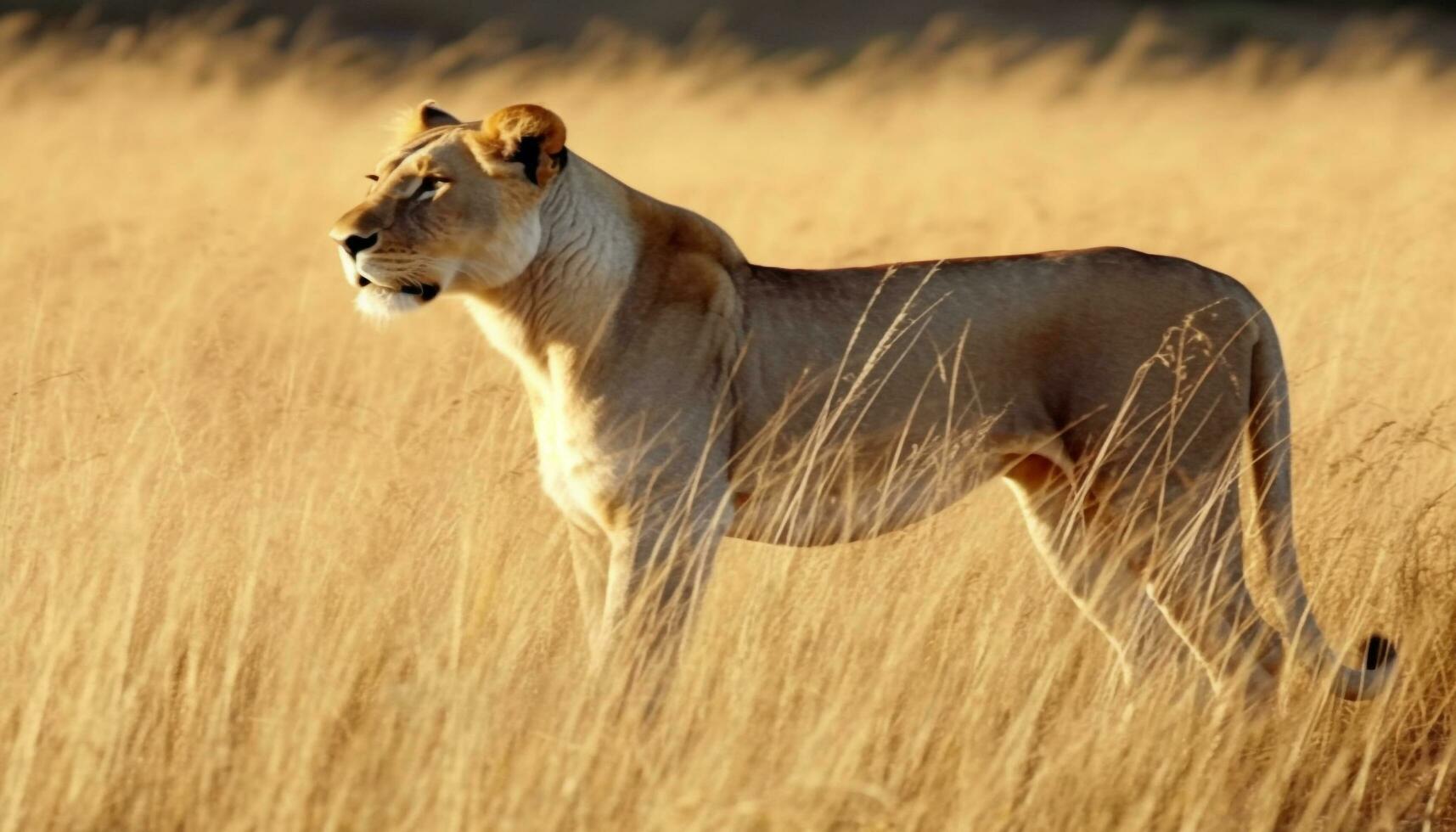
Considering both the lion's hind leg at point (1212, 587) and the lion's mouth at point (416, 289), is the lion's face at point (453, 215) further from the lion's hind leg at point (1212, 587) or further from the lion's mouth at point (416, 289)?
the lion's hind leg at point (1212, 587)

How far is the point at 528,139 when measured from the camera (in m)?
4.77

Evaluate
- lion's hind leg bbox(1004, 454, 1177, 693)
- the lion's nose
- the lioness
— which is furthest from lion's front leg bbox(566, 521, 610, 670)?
lion's hind leg bbox(1004, 454, 1177, 693)

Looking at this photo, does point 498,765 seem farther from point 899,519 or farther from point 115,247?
point 115,247

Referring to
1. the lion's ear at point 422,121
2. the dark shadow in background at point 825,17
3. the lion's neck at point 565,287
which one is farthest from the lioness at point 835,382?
the dark shadow in background at point 825,17

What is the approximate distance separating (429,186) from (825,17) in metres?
29.7

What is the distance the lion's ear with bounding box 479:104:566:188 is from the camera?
473cm

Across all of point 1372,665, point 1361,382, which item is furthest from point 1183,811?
point 1361,382

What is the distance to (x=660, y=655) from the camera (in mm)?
4488

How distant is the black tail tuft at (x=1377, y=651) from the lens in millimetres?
4419

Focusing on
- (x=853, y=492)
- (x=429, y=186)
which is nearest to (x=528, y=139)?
(x=429, y=186)

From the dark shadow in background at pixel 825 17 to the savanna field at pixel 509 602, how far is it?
45.3ft

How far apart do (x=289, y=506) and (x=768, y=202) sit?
19.7 feet

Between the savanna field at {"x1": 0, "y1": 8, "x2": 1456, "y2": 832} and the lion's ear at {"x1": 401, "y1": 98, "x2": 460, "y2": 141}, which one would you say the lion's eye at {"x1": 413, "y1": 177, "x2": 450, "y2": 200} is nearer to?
the lion's ear at {"x1": 401, "y1": 98, "x2": 460, "y2": 141}

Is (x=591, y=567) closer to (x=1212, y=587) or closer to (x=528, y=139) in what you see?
(x=528, y=139)
